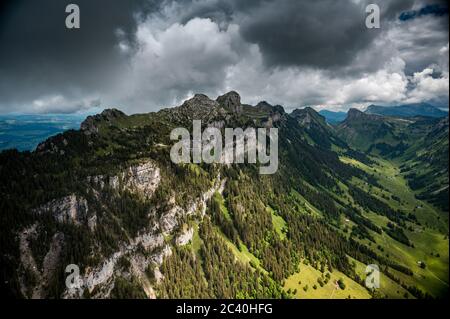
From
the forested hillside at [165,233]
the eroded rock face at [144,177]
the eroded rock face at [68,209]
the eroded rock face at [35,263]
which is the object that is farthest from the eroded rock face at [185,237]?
the eroded rock face at [35,263]

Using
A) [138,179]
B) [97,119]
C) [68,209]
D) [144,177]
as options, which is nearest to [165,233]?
[138,179]

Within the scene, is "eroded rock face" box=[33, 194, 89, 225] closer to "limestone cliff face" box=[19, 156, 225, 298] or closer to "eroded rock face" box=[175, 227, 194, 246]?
"limestone cliff face" box=[19, 156, 225, 298]

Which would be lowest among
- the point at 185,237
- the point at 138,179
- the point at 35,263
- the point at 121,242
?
the point at 185,237

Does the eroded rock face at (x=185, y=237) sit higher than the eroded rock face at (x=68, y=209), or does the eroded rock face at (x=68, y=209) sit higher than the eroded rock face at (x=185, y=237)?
the eroded rock face at (x=68, y=209)

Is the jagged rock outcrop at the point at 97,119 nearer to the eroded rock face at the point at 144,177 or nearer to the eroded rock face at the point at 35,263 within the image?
the eroded rock face at the point at 144,177

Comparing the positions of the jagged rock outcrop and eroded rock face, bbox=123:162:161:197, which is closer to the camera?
eroded rock face, bbox=123:162:161:197

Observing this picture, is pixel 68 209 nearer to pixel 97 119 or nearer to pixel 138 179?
pixel 138 179

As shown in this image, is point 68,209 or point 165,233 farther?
point 165,233

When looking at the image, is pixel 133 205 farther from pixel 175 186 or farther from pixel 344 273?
pixel 344 273

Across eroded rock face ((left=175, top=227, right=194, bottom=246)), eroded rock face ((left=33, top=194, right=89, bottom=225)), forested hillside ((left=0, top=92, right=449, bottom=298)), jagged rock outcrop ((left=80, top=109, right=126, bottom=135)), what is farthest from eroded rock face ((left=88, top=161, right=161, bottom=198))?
jagged rock outcrop ((left=80, top=109, right=126, bottom=135))
